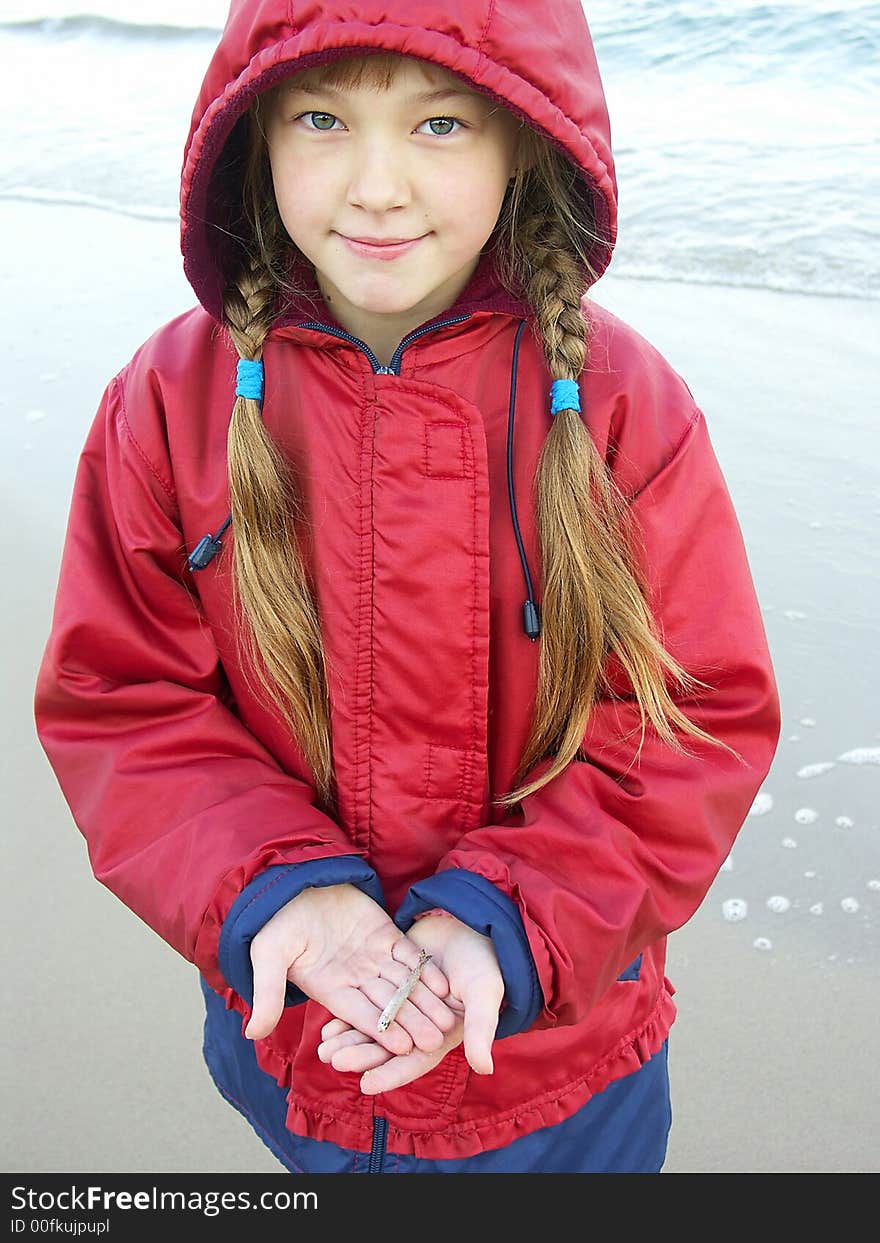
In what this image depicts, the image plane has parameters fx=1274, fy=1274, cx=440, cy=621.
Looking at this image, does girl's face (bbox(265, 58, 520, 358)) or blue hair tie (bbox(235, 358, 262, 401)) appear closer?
girl's face (bbox(265, 58, 520, 358))

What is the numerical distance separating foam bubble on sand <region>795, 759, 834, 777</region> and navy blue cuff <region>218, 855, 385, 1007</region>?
1.54 metres

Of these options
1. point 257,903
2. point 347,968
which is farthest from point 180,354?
point 347,968

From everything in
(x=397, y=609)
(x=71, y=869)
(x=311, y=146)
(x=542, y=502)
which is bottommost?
(x=71, y=869)

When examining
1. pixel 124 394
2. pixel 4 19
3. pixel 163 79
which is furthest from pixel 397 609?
pixel 4 19

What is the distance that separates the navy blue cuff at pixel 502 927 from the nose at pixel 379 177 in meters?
0.81

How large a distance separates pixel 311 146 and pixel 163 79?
757 centimetres

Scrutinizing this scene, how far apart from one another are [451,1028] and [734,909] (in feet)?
3.94

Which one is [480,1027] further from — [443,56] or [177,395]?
[443,56]

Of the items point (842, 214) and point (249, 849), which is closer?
point (249, 849)

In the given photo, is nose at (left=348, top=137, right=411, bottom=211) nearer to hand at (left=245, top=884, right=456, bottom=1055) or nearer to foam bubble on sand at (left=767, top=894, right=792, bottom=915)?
hand at (left=245, top=884, right=456, bottom=1055)

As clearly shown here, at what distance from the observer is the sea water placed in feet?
17.2

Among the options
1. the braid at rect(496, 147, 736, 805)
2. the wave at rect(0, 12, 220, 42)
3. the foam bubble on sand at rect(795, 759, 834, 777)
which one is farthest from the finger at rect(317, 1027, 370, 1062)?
the wave at rect(0, 12, 220, 42)

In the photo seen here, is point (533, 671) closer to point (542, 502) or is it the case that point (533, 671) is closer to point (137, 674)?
point (542, 502)

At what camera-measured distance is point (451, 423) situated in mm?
1616
